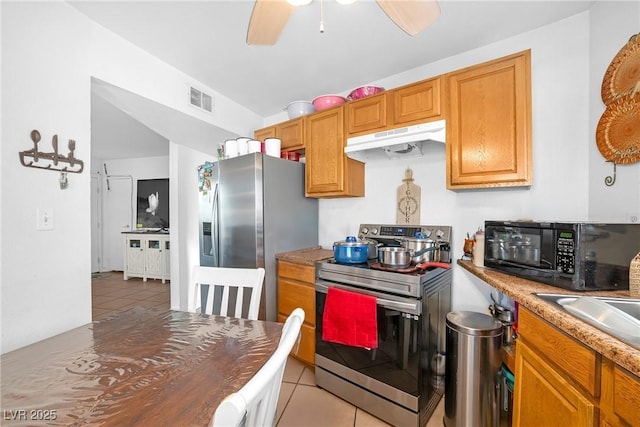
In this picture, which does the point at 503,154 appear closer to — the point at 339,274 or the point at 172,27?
the point at 339,274

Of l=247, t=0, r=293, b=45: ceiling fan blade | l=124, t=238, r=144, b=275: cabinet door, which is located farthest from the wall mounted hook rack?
l=124, t=238, r=144, b=275: cabinet door

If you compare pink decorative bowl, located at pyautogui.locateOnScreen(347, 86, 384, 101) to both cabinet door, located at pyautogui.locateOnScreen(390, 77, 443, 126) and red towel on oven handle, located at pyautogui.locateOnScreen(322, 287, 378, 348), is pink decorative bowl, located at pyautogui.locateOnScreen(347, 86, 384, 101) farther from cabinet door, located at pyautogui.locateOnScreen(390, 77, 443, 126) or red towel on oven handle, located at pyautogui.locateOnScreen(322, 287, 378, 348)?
red towel on oven handle, located at pyautogui.locateOnScreen(322, 287, 378, 348)

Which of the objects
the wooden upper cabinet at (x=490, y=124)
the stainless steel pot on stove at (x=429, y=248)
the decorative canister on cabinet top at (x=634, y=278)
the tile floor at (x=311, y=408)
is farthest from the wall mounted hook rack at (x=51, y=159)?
the decorative canister on cabinet top at (x=634, y=278)

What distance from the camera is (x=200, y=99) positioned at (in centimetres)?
251

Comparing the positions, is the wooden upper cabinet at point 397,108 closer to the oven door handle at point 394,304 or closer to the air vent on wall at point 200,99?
the oven door handle at point 394,304

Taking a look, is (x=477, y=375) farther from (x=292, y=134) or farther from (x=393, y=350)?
(x=292, y=134)

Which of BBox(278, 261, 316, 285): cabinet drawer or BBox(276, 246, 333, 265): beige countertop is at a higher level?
BBox(276, 246, 333, 265): beige countertop

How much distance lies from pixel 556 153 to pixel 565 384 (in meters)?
1.46

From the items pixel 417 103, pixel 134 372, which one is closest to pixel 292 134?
pixel 417 103

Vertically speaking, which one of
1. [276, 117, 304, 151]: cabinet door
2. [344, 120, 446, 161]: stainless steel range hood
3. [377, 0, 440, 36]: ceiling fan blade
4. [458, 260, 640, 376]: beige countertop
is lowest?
[458, 260, 640, 376]: beige countertop

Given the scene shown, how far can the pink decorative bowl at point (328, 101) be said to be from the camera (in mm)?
2421

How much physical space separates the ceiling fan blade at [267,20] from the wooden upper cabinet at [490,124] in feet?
3.92

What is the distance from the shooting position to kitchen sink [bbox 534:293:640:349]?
29.2 inches

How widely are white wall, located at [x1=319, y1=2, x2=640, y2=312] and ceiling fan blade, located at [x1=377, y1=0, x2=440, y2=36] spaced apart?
1016mm
